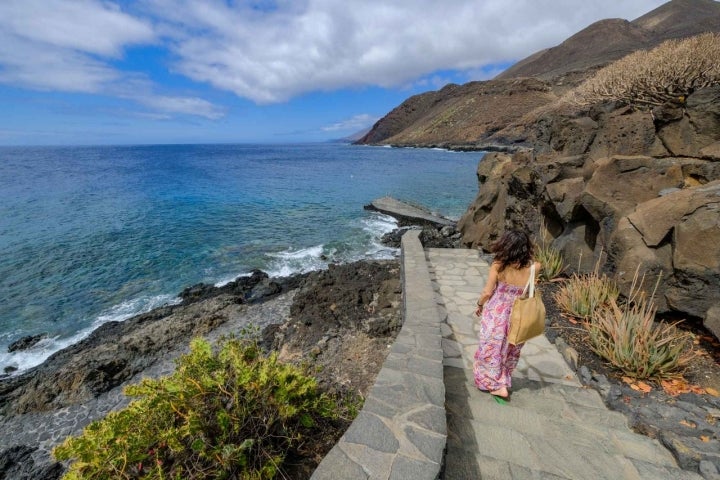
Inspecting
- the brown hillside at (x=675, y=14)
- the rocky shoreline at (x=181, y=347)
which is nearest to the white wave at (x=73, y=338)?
the rocky shoreline at (x=181, y=347)

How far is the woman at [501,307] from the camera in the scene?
3.29 m

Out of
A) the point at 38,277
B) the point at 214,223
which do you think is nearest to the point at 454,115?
the point at 214,223

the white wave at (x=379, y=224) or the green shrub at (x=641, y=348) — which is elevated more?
the green shrub at (x=641, y=348)

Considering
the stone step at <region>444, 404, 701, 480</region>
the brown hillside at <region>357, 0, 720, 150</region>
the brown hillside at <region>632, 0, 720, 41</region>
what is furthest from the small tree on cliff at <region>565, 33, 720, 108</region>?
the brown hillside at <region>632, 0, 720, 41</region>

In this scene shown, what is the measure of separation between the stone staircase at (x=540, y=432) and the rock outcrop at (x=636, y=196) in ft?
5.72

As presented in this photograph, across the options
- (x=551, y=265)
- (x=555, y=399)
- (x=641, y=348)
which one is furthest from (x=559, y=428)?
(x=551, y=265)

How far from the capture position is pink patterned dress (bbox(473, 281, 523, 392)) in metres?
3.51

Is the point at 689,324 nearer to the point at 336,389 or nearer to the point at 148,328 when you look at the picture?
the point at 336,389

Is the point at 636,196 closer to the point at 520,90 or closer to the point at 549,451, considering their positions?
the point at 549,451

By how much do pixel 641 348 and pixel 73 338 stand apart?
12.4 metres

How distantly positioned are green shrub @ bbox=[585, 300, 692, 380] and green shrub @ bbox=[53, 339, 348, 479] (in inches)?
140

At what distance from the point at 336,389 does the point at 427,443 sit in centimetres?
211

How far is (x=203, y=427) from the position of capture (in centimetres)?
244

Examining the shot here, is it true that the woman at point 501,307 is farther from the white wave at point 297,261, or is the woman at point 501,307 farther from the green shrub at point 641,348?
the white wave at point 297,261
